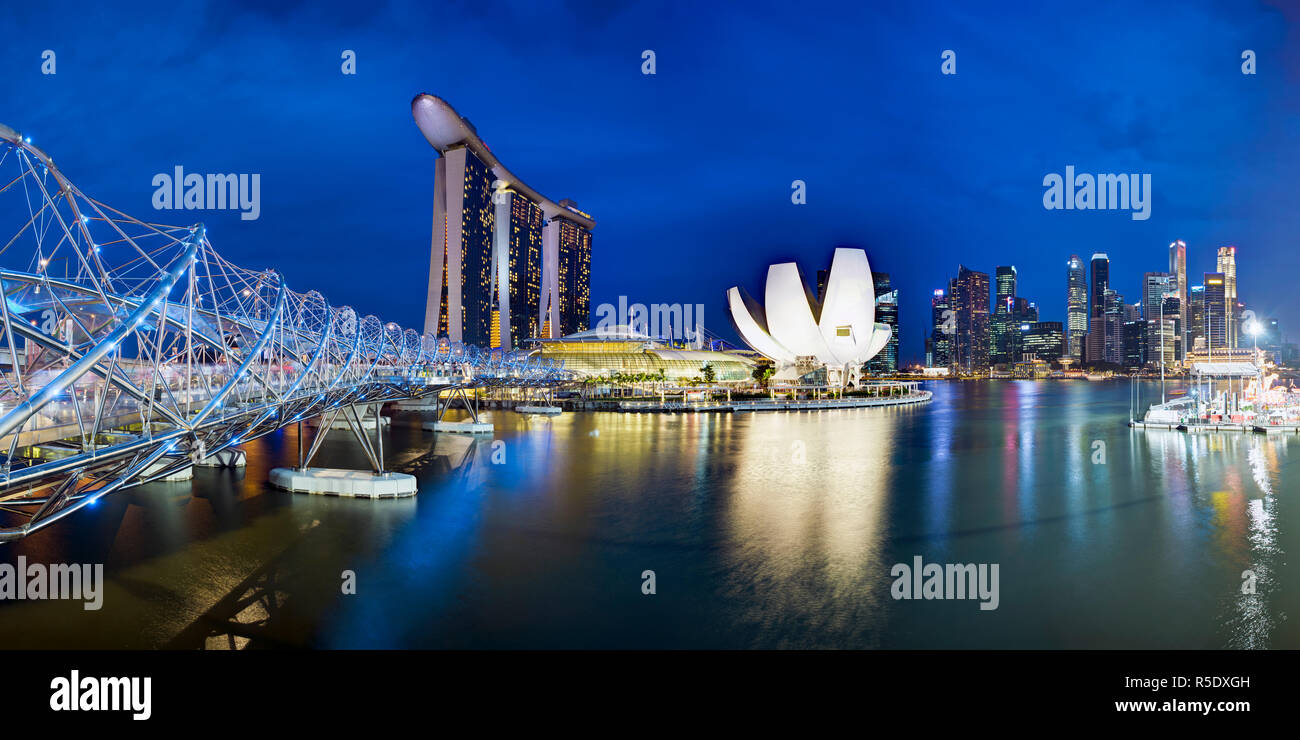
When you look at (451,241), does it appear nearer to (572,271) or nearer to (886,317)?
(572,271)

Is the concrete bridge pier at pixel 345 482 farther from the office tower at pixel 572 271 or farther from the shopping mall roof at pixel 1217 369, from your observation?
the office tower at pixel 572 271

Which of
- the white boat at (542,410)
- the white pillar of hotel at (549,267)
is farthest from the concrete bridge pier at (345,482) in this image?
the white pillar of hotel at (549,267)

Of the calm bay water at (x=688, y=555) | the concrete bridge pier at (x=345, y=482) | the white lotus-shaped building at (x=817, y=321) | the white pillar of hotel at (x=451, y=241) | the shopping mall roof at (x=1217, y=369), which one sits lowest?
the calm bay water at (x=688, y=555)

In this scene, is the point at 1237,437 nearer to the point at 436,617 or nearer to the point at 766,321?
the point at 436,617

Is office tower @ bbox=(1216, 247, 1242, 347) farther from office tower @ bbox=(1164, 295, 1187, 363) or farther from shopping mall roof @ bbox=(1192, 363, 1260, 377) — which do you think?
shopping mall roof @ bbox=(1192, 363, 1260, 377)

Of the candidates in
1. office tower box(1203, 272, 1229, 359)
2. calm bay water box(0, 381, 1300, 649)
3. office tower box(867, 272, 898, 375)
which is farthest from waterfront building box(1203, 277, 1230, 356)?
calm bay water box(0, 381, 1300, 649)

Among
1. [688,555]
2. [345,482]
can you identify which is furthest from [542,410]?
[688,555]
